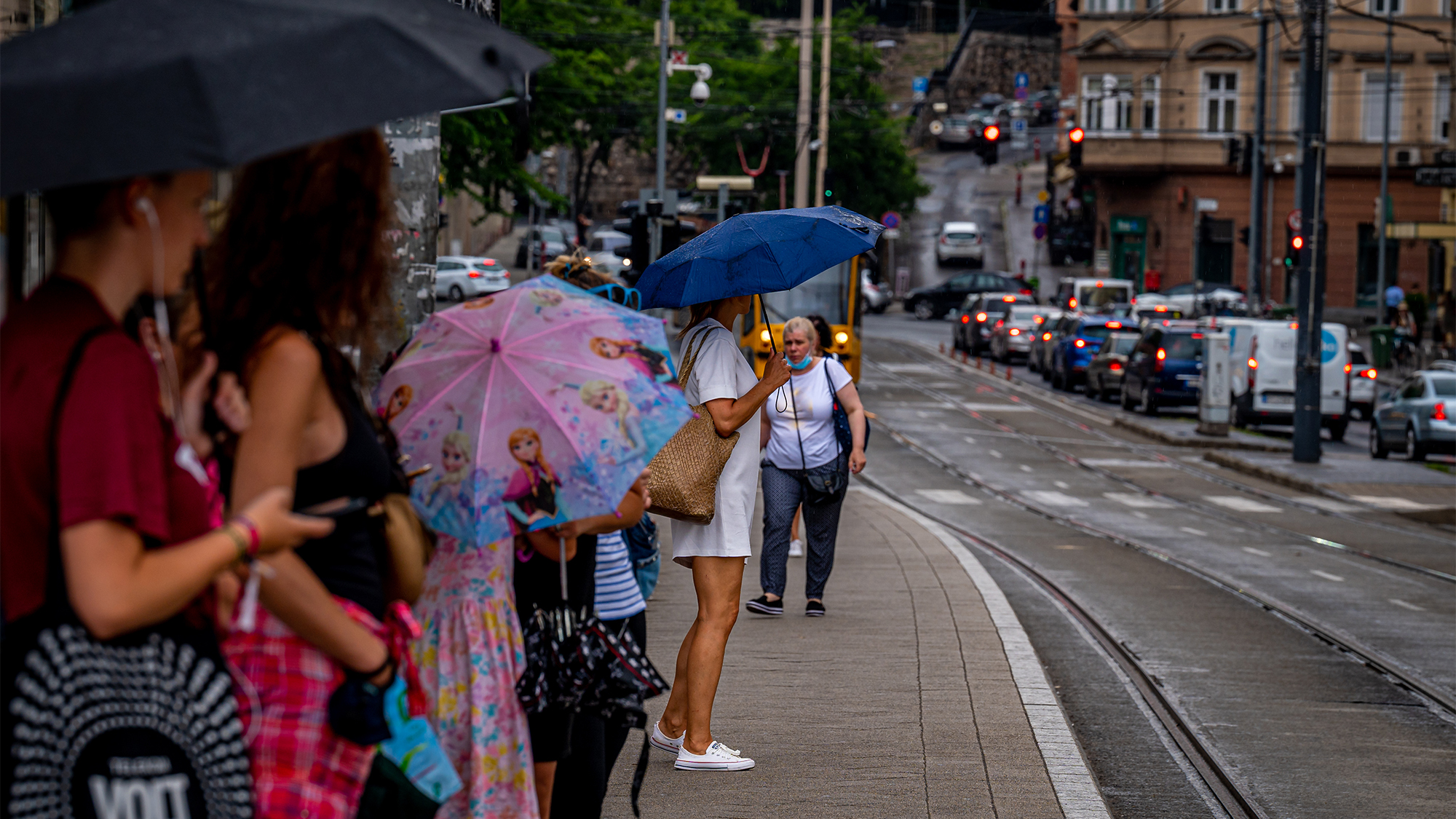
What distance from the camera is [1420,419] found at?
25.2 meters

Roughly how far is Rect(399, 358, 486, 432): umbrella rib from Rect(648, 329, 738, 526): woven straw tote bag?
6.62 ft

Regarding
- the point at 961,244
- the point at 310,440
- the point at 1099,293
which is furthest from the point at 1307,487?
the point at 961,244

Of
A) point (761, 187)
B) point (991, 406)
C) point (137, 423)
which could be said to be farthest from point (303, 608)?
point (761, 187)

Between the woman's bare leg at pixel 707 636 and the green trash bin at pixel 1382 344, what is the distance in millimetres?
40838

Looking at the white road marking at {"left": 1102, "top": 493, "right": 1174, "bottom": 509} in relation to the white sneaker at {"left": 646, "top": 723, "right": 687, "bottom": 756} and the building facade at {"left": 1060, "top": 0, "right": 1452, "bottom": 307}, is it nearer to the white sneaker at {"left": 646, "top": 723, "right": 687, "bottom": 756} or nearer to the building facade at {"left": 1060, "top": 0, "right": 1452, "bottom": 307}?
the white sneaker at {"left": 646, "top": 723, "right": 687, "bottom": 756}

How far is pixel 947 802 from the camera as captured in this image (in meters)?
5.93

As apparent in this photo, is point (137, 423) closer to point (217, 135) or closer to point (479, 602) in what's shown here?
point (217, 135)

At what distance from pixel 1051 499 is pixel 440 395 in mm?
16443

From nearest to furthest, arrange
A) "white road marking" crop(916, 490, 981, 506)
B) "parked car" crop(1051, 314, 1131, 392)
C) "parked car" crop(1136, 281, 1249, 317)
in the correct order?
"white road marking" crop(916, 490, 981, 506) < "parked car" crop(1051, 314, 1131, 392) < "parked car" crop(1136, 281, 1249, 317)

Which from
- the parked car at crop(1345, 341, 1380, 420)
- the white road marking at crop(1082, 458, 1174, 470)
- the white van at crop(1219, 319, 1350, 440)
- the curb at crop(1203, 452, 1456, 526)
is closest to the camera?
the curb at crop(1203, 452, 1456, 526)

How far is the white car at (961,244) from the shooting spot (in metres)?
72.4

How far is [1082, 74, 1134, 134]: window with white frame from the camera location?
62844 mm

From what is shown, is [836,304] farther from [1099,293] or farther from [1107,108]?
[1107,108]

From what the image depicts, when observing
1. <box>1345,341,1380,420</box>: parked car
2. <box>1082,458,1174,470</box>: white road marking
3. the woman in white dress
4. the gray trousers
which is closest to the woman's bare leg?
the woman in white dress
